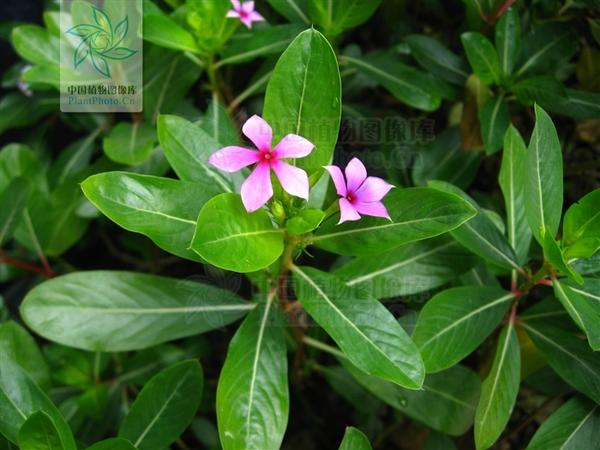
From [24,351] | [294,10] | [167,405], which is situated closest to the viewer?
[167,405]

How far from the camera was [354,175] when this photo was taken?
0.75m

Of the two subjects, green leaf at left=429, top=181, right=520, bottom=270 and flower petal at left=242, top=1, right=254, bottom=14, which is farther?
flower petal at left=242, top=1, right=254, bottom=14

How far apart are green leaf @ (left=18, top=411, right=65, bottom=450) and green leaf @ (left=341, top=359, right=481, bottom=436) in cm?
57

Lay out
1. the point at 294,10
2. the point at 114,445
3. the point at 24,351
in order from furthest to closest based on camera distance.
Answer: the point at 294,10, the point at 24,351, the point at 114,445

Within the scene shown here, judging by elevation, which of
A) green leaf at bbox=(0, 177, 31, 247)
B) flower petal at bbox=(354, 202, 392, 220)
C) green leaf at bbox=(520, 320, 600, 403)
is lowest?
green leaf at bbox=(520, 320, 600, 403)

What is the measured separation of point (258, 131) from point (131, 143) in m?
0.57

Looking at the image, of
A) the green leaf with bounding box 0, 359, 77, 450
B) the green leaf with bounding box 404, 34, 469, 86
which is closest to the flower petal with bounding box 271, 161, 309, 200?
the green leaf with bounding box 0, 359, 77, 450

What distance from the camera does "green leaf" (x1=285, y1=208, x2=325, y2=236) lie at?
2.51ft

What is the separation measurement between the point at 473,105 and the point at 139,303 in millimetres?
787

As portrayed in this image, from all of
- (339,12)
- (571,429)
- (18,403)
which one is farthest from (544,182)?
(18,403)

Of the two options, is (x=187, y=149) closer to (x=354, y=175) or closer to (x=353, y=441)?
(x=354, y=175)

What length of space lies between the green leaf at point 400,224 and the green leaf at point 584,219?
23cm

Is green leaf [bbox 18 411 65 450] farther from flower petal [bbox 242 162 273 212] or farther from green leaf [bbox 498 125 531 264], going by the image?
green leaf [bbox 498 125 531 264]

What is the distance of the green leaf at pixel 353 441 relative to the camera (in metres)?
0.85
